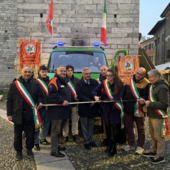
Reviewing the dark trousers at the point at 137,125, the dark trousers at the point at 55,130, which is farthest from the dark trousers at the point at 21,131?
the dark trousers at the point at 137,125

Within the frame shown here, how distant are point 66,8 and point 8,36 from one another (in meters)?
15.0

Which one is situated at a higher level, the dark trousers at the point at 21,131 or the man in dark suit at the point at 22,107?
the man in dark suit at the point at 22,107

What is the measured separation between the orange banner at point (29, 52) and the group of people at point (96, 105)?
18.9 feet

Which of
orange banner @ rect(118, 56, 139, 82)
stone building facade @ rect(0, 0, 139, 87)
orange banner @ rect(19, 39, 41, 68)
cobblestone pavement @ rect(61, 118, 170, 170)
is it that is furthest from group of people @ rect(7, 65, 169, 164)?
stone building facade @ rect(0, 0, 139, 87)

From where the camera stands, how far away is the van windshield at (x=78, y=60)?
5797mm

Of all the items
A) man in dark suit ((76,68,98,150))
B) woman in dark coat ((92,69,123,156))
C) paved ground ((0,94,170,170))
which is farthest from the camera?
man in dark suit ((76,68,98,150))

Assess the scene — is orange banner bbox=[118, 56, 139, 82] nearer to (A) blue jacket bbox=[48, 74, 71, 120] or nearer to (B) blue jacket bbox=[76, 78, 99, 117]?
(B) blue jacket bbox=[76, 78, 99, 117]

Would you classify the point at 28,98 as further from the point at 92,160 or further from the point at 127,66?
the point at 127,66

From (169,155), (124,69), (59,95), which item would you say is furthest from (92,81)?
(124,69)

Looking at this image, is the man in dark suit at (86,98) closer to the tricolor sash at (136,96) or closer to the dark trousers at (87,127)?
the dark trousers at (87,127)

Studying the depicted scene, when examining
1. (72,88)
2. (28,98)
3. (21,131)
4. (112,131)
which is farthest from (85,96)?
→ (21,131)

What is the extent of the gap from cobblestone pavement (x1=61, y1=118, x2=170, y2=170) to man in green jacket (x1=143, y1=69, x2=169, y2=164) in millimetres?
202

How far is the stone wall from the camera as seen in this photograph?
23.0 m

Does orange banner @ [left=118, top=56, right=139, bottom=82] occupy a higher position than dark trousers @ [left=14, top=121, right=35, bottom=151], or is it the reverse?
orange banner @ [left=118, top=56, right=139, bottom=82]
